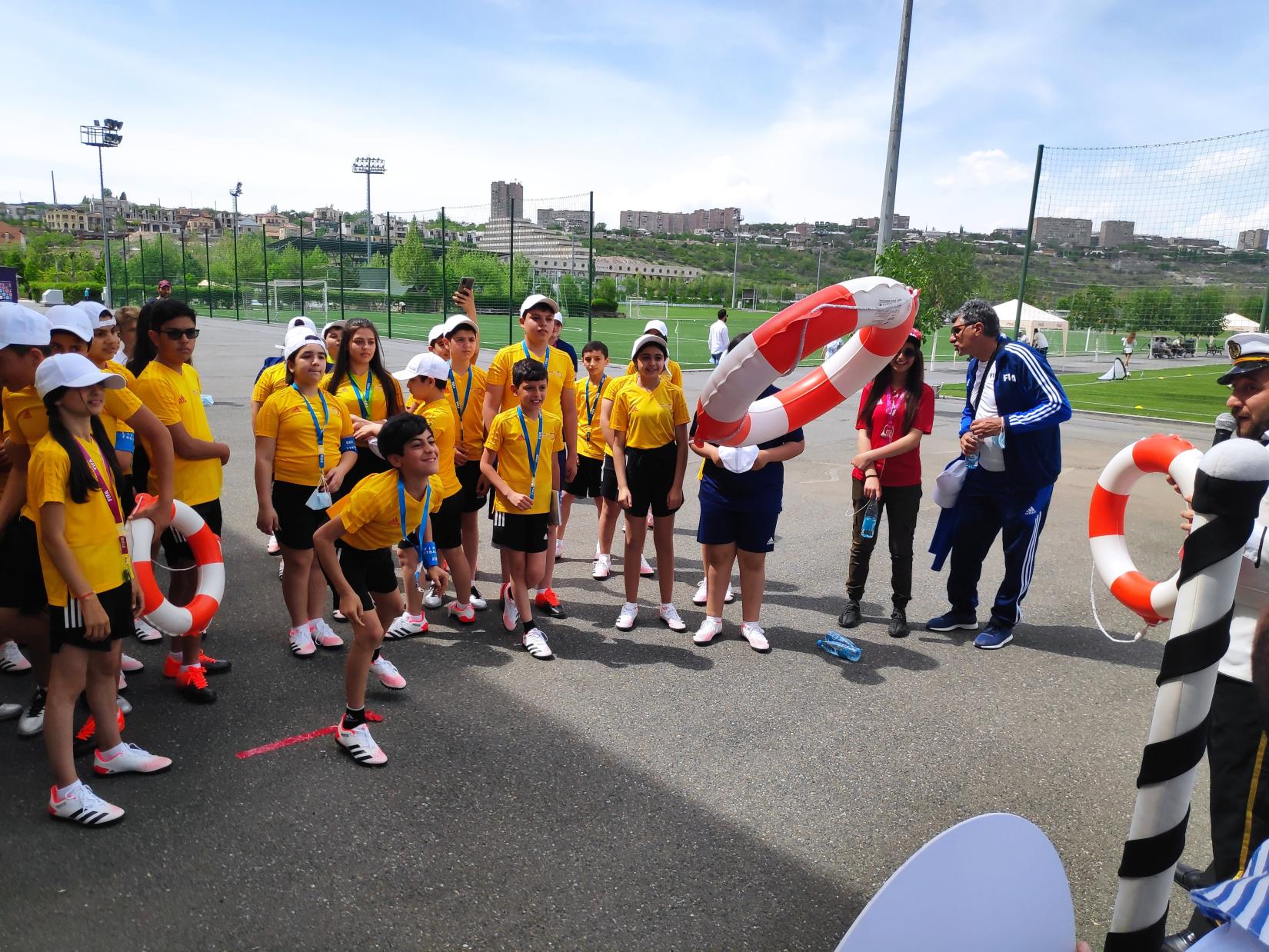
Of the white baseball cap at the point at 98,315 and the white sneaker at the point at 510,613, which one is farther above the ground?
the white baseball cap at the point at 98,315

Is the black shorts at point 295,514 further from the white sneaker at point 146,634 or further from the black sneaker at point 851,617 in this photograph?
the black sneaker at point 851,617

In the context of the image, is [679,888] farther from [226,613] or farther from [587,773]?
[226,613]

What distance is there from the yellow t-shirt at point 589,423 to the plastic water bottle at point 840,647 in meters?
2.51

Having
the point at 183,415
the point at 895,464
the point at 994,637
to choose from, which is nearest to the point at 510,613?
the point at 183,415

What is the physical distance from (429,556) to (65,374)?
177 cm

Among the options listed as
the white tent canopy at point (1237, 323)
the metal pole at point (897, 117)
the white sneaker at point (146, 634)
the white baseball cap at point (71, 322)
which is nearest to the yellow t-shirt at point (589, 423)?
the white sneaker at point (146, 634)

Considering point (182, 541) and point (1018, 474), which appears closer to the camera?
point (182, 541)

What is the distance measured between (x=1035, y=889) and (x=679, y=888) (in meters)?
1.63

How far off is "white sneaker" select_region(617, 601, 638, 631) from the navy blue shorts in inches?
27.7

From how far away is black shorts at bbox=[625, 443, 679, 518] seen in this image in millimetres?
5445

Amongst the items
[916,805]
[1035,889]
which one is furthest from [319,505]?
[1035,889]

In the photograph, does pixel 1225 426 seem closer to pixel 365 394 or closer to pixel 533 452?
pixel 533 452

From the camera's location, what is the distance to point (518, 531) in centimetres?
506

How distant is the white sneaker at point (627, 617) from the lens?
540 centimetres
